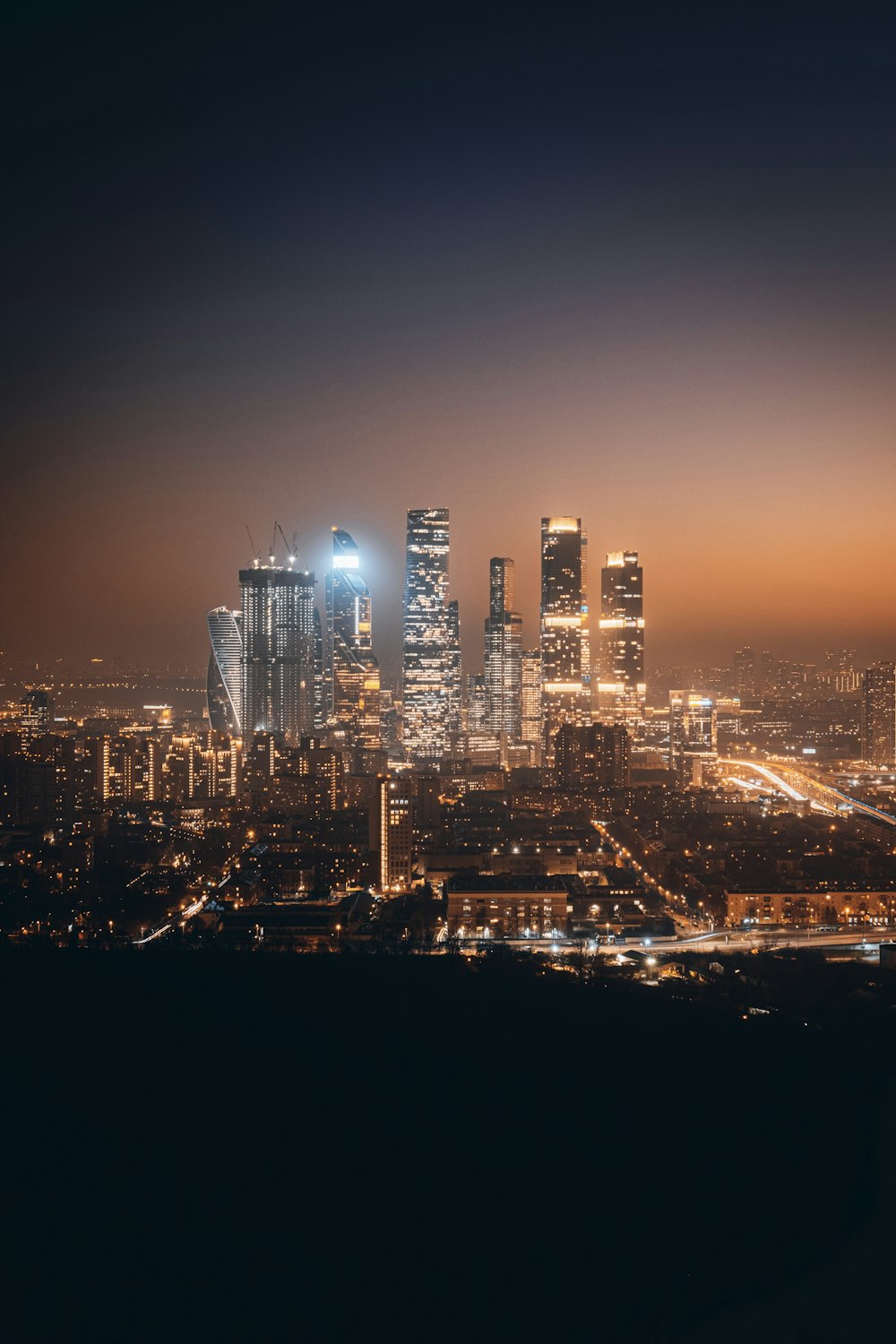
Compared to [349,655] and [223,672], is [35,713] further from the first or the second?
[349,655]

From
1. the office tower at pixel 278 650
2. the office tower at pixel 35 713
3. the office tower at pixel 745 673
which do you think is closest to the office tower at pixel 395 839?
the office tower at pixel 35 713

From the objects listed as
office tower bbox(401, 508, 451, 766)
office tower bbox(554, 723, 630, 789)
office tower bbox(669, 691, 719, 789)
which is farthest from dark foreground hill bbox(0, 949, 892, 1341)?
office tower bbox(401, 508, 451, 766)

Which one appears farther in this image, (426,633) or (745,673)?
(745,673)

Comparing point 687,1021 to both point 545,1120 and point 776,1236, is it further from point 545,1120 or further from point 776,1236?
point 776,1236

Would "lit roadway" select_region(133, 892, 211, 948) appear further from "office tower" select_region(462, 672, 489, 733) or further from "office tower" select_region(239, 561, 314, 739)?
"office tower" select_region(462, 672, 489, 733)

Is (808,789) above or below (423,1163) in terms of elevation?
above

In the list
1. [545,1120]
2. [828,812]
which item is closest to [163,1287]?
[545,1120]

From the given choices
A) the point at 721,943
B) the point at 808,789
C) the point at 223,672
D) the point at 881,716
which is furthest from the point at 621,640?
the point at 721,943
